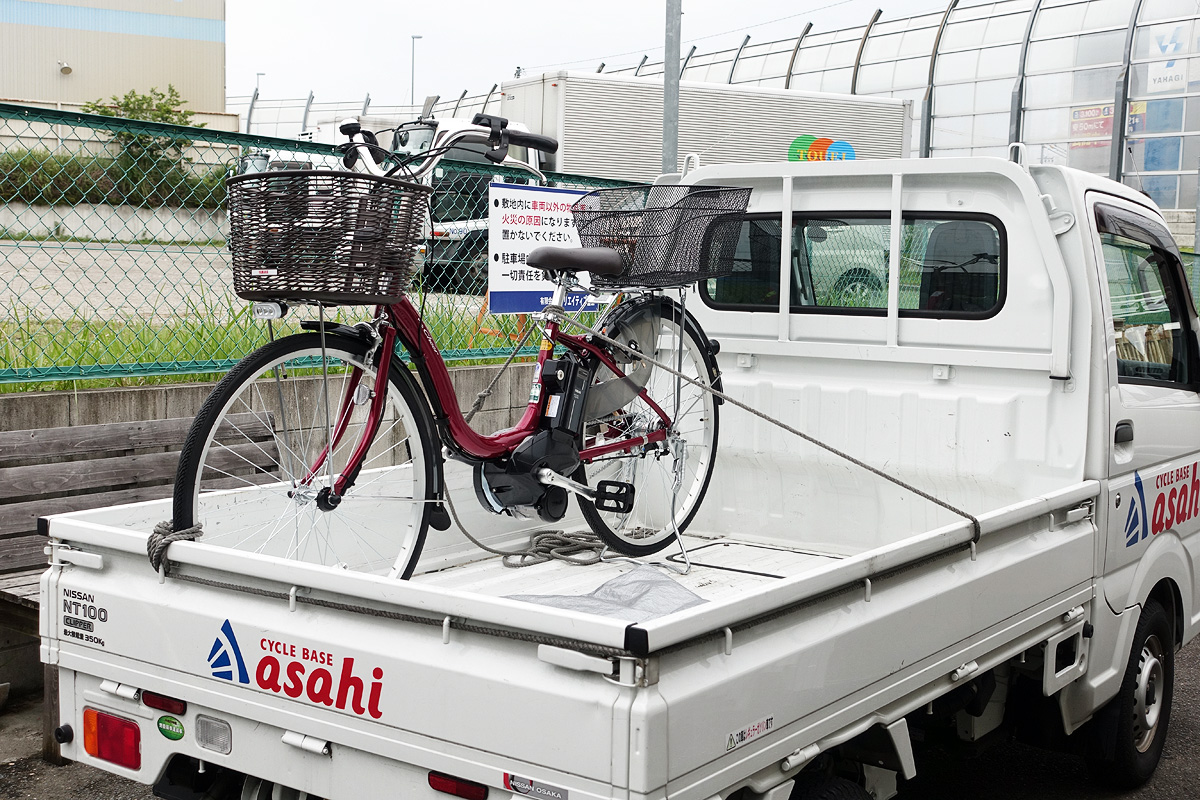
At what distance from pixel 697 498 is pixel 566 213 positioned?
2.02m

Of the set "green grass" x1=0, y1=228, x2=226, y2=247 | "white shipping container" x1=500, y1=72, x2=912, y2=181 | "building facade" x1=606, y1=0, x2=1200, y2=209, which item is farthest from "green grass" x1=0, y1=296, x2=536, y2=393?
"building facade" x1=606, y1=0, x2=1200, y2=209

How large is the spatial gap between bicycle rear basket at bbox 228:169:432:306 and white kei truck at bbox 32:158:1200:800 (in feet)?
2.36

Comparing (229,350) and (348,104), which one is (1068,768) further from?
(348,104)

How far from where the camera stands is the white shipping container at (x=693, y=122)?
1580 centimetres

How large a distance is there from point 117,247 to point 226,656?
332 cm

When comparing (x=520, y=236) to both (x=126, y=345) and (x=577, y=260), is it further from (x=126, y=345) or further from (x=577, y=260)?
(x=577, y=260)

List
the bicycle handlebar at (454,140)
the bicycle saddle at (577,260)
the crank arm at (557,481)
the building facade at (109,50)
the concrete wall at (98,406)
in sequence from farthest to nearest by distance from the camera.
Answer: the building facade at (109,50) → the concrete wall at (98,406) → the crank arm at (557,481) → the bicycle saddle at (577,260) → the bicycle handlebar at (454,140)

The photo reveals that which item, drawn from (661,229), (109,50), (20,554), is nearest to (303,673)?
(661,229)

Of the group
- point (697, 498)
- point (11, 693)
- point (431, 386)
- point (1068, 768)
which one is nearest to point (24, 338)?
point (11, 693)

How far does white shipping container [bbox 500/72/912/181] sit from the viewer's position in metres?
15.8

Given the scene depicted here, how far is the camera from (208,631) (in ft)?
8.13

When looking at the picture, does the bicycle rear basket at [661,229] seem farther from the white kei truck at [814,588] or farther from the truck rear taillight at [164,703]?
the truck rear taillight at [164,703]

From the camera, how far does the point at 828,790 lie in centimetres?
245

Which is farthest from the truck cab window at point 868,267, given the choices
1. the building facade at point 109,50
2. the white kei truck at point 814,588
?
the building facade at point 109,50
